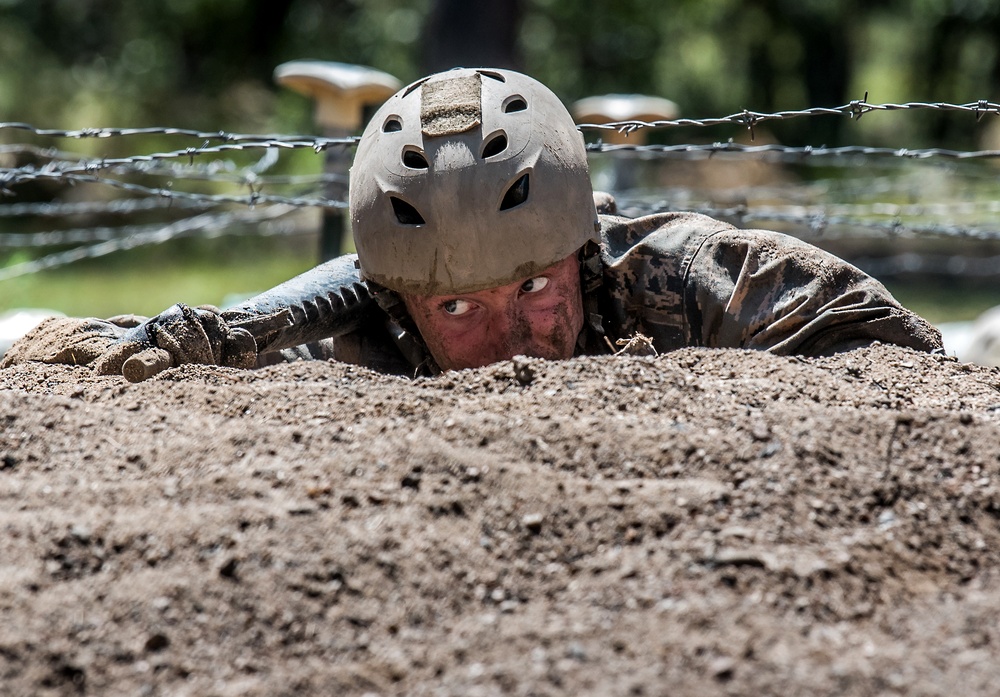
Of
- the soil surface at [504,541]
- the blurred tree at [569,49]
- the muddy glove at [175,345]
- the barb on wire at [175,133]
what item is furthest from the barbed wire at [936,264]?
the soil surface at [504,541]

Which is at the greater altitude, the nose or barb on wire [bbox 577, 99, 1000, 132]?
barb on wire [bbox 577, 99, 1000, 132]

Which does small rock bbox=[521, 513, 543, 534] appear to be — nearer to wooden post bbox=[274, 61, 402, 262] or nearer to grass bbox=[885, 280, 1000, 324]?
wooden post bbox=[274, 61, 402, 262]

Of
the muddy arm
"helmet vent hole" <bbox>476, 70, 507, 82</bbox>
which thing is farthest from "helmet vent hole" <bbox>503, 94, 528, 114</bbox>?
the muddy arm

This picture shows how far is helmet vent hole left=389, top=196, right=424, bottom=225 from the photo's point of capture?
355 centimetres

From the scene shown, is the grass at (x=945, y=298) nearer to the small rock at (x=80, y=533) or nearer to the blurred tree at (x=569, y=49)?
the blurred tree at (x=569, y=49)

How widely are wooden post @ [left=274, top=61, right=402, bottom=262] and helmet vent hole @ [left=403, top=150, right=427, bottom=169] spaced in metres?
2.94

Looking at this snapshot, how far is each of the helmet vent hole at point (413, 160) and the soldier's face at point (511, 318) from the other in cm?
39

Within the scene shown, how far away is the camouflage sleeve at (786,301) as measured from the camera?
11.1 ft

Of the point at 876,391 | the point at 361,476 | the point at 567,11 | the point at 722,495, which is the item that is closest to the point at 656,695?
the point at 722,495

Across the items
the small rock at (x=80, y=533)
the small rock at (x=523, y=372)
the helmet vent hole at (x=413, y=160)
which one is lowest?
the small rock at (x=80, y=533)

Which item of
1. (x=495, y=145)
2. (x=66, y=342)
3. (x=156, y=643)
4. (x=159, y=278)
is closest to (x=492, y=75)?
(x=495, y=145)

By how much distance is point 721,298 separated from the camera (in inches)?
142

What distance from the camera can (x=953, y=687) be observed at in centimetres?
174

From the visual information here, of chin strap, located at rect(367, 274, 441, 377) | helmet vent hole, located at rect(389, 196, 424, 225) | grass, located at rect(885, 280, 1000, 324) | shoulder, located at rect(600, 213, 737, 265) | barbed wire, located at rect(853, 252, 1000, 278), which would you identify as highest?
helmet vent hole, located at rect(389, 196, 424, 225)
